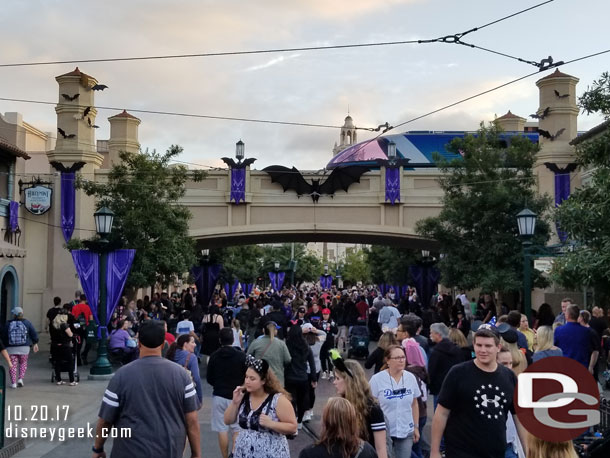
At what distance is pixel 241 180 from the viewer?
94.6 ft

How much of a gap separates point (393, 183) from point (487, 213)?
21.8ft

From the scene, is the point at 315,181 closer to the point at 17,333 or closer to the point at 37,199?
the point at 37,199

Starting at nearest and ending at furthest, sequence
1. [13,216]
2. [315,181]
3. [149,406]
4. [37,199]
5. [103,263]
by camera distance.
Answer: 1. [149,406]
2. [103,263]
3. [13,216]
4. [37,199]
5. [315,181]

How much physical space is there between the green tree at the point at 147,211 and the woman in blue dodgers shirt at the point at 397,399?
15.8 metres

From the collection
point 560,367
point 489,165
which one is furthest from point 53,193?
point 560,367

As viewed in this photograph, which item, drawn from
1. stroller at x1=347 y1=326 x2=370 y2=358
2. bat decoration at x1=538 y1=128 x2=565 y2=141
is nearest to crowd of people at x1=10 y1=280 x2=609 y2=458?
stroller at x1=347 y1=326 x2=370 y2=358

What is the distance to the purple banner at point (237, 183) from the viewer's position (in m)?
28.8

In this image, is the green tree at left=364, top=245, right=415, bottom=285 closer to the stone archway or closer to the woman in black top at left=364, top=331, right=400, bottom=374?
the stone archway

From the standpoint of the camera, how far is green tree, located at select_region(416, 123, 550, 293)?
891 inches

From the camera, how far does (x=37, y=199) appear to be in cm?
2638

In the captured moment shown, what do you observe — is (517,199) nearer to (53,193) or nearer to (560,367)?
(53,193)

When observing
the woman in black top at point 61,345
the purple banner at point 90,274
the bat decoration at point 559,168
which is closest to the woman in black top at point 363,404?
the woman in black top at point 61,345

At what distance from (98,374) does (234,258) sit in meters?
41.4
